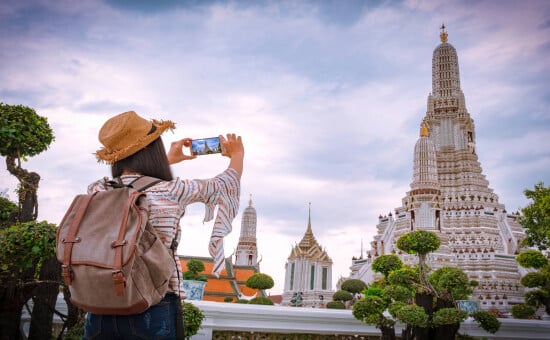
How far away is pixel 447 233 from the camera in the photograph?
1182 inches

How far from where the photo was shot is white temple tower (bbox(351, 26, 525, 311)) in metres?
26.8

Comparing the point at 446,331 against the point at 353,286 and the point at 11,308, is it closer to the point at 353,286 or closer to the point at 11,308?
the point at 11,308

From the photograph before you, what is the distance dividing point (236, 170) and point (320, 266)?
92.1 ft

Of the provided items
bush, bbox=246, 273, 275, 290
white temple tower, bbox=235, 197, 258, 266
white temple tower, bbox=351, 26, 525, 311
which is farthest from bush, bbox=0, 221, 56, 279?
white temple tower, bbox=235, 197, 258, 266

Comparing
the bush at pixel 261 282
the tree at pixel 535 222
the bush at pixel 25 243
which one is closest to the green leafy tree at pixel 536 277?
the tree at pixel 535 222

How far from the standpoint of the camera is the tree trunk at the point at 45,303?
4781 millimetres

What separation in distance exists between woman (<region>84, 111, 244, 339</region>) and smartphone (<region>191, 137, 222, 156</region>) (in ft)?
0.16

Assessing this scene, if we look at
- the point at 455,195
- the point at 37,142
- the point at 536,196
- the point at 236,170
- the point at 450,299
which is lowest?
the point at 450,299

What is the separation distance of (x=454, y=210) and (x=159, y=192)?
31467 millimetres

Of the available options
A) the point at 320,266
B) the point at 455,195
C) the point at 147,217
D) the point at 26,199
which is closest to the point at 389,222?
the point at 455,195

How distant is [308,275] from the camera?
29.6m

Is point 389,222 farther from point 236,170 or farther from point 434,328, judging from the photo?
point 236,170

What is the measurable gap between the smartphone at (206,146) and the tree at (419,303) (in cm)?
402

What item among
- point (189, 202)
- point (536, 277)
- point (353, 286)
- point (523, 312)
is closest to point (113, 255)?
point (189, 202)
